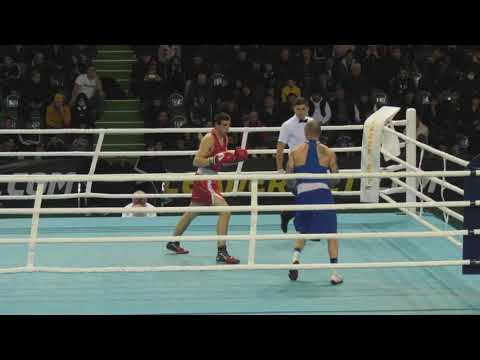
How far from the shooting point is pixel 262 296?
693 centimetres

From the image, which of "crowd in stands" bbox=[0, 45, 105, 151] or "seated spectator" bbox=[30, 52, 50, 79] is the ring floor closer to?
"crowd in stands" bbox=[0, 45, 105, 151]

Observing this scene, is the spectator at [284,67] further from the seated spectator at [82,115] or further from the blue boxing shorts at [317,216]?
the blue boxing shorts at [317,216]

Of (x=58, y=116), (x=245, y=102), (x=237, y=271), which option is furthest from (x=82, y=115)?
(x=237, y=271)

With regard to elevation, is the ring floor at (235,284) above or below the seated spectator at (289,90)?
below

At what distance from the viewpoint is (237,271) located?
776 centimetres

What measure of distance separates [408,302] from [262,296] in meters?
1.09

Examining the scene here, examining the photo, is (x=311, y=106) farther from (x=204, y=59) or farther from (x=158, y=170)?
(x=158, y=170)

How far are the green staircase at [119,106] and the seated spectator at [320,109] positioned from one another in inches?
112

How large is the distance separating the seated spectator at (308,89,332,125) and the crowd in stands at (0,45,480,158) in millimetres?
15

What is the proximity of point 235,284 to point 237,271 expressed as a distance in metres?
0.46

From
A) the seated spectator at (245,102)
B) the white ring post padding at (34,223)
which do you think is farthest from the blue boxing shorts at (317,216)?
the seated spectator at (245,102)

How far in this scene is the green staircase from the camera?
1454 centimetres

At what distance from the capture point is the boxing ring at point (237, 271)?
260 inches

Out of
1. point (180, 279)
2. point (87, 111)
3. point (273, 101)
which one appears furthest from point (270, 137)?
point (180, 279)
